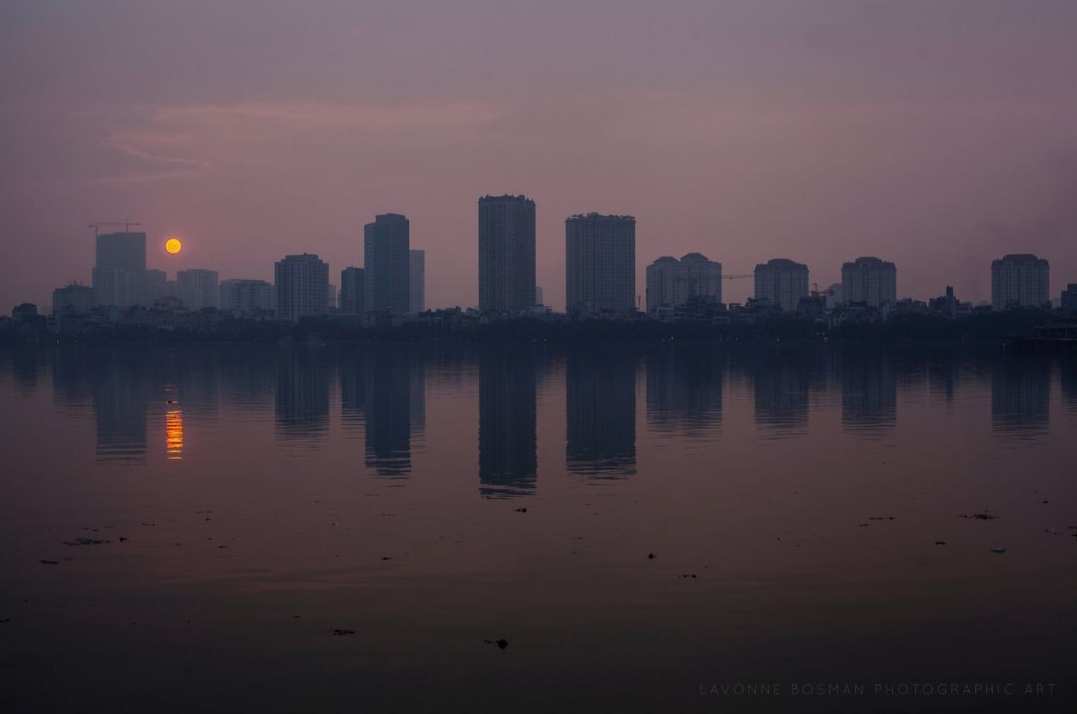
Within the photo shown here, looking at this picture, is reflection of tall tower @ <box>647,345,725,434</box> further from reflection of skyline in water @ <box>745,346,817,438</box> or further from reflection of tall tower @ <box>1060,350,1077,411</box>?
reflection of tall tower @ <box>1060,350,1077,411</box>

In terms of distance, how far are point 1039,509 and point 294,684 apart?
17.6 metres

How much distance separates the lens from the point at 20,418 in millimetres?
51719

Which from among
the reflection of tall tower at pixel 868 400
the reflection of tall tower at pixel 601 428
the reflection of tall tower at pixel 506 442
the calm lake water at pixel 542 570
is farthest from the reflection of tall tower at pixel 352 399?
the reflection of tall tower at pixel 868 400

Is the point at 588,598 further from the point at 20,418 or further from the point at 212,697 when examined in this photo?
the point at 20,418

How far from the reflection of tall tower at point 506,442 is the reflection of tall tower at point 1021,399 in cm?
1860

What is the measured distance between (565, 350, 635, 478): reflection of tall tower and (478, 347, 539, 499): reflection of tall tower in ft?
5.04

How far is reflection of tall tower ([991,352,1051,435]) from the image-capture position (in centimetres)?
4350

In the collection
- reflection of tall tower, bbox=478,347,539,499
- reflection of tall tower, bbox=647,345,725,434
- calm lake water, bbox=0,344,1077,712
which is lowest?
calm lake water, bbox=0,344,1077,712

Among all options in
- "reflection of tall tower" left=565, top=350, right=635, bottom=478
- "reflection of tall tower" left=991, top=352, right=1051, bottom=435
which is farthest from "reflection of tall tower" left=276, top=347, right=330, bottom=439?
"reflection of tall tower" left=991, top=352, right=1051, bottom=435

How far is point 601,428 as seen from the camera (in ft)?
146

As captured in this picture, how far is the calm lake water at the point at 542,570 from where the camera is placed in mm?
13867

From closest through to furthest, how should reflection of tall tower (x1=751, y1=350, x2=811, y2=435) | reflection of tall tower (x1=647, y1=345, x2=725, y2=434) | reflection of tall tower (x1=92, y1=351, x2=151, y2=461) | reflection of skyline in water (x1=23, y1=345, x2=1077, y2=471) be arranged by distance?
reflection of skyline in water (x1=23, y1=345, x2=1077, y2=471), reflection of tall tower (x1=92, y1=351, x2=151, y2=461), reflection of tall tower (x1=751, y1=350, x2=811, y2=435), reflection of tall tower (x1=647, y1=345, x2=725, y2=434)

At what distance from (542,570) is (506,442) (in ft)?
67.4

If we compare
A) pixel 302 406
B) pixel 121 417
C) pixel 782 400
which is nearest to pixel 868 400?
pixel 782 400
